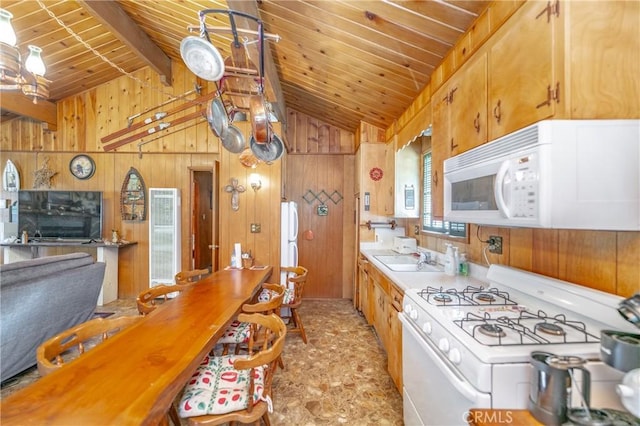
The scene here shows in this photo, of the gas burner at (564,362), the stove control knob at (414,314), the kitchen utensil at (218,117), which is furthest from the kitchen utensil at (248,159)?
the gas burner at (564,362)

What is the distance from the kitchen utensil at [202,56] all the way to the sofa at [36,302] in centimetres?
209

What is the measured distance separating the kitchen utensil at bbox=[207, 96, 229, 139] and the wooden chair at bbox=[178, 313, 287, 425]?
143 centimetres

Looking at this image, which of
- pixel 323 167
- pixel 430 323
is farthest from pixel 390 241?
pixel 430 323

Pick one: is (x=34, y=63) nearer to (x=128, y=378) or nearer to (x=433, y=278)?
(x=128, y=378)

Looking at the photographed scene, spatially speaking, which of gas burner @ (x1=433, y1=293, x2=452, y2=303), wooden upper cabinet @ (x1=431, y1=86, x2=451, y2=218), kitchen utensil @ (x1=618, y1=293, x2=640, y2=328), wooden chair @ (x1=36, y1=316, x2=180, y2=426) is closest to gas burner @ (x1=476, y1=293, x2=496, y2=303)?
gas burner @ (x1=433, y1=293, x2=452, y2=303)

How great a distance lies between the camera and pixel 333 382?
7.52 ft

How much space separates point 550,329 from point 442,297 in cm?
48

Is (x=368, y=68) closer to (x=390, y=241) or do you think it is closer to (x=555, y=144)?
(x=555, y=144)

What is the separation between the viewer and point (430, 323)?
131cm

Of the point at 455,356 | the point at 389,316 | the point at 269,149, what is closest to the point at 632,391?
the point at 455,356

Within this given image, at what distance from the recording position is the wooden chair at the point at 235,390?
1283 mm

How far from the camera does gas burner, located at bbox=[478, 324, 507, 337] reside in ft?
3.46

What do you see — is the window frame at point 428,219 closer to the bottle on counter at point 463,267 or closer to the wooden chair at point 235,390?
the bottle on counter at point 463,267

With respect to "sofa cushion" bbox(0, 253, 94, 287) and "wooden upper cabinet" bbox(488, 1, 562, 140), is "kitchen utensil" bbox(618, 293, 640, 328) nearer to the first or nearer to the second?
"wooden upper cabinet" bbox(488, 1, 562, 140)
